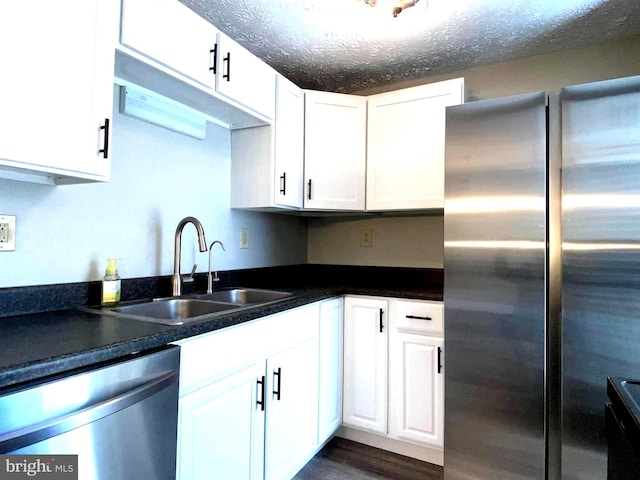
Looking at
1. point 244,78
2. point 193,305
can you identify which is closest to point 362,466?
point 193,305

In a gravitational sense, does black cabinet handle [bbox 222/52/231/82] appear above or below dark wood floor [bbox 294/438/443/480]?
above

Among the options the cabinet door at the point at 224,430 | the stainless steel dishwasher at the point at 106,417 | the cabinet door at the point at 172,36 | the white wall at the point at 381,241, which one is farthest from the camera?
the white wall at the point at 381,241

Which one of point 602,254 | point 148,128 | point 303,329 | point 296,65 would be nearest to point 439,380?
point 303,329

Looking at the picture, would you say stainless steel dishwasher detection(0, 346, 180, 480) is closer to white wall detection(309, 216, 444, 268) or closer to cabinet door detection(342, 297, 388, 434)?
cabinet door detection(342, 297, 388, 434)

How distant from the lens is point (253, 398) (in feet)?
4.65

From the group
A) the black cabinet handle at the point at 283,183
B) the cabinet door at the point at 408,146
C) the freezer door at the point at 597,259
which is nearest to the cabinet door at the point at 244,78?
the black cabinet handle at the point at 283,183

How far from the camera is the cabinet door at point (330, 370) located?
191 cm

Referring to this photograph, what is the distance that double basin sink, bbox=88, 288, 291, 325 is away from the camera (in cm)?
141

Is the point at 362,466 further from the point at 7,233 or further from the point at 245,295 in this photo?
the point at 7,233

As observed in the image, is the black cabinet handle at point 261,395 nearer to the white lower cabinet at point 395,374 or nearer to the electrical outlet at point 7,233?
the white lower cabinet at point 395,374

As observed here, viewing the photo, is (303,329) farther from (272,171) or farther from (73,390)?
(73,390)

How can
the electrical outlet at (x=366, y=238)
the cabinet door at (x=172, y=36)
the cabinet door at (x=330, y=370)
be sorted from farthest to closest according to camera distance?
the electrical outlet at (x=366, y=238), the cabinet door at (x=330, y=370), the cabinet door at (x=172, y=36)

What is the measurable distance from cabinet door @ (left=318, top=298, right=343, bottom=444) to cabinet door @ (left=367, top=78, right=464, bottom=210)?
76 centimetres

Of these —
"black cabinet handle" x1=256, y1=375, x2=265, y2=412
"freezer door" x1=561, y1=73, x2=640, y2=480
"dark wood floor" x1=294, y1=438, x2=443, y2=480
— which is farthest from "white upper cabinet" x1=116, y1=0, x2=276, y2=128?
"dark wood floor" x1=294, y1=438, x2=443, y2=480
